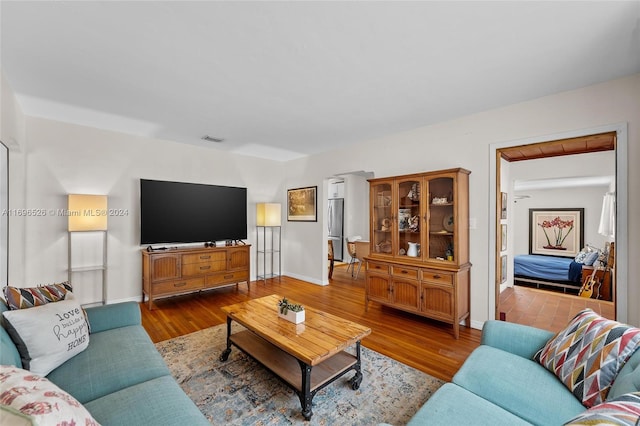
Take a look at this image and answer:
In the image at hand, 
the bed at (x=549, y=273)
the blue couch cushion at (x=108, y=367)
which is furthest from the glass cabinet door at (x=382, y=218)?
the bed at (x=549, y=273)

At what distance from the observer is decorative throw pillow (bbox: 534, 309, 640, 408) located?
1.27 m

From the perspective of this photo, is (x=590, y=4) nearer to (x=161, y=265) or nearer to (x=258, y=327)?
(x=258, y=327)

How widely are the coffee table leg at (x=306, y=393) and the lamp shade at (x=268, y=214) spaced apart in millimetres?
3584

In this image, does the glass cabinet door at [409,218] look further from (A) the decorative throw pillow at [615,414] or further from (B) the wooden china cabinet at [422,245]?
(A) the decorative throw pillow at [615,414]

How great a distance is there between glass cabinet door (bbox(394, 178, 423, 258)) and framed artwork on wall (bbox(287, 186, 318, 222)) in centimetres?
199

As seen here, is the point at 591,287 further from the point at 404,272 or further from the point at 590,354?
the point at 590,354

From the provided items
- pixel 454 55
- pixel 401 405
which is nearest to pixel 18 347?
pixel 401 405

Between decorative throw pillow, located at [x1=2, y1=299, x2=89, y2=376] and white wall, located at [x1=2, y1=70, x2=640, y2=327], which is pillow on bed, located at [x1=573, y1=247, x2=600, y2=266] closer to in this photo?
white wall, located at [x1=2, y1=70, x2=640, y2=327]

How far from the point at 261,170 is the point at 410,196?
315 centimetres

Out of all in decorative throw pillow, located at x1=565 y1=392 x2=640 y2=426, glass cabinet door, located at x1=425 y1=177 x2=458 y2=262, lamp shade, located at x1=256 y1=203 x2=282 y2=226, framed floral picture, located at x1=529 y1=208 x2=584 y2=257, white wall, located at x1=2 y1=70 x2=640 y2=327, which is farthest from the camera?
framed floral picture, located at x1=529 y1=208 x2=584 y2=257

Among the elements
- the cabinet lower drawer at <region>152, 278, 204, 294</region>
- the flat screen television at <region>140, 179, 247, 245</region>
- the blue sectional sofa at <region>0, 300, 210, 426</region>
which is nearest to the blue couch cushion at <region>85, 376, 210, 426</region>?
the blue sectional sofa at <region>0, 300, 210, 426</region>

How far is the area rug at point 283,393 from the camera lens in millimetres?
1783

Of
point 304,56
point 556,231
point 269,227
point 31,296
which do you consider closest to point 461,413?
point 304,56

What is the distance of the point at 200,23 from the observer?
1.73 meters
